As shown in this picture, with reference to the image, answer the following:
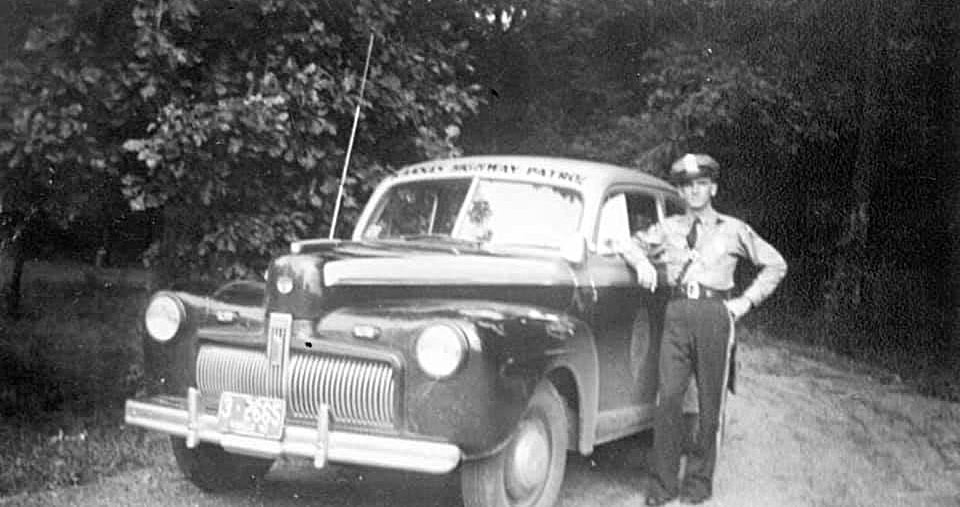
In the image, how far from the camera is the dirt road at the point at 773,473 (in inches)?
198

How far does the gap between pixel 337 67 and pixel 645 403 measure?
2.80 metres

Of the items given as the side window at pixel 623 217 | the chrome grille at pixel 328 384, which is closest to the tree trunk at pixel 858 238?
the side window at pixel 623 217

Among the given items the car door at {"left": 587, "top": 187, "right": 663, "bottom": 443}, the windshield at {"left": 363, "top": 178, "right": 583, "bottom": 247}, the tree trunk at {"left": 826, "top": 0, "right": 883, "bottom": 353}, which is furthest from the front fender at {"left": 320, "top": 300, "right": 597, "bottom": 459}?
the tree trunk at {"left": 826, "top": 0, "right": 883, "bottom": 353}

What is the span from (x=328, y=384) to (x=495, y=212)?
5.33ft

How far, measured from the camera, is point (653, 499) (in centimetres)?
518

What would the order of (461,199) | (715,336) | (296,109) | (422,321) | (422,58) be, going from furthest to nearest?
1. (422,58)
2. (296,109)
3. (461,199)
4. (715,336)
5. (422,321)

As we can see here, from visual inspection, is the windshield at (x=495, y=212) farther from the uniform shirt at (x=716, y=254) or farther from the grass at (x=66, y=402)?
the grass at (x=66, y=402)

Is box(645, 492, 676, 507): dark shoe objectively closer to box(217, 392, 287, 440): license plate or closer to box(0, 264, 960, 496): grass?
box(217, 392, 287, 440): license plate

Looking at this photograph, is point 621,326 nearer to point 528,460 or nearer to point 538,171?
point 538,171

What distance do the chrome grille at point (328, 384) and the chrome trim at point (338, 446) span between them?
14cm

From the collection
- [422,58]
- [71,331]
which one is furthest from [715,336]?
[71,331]

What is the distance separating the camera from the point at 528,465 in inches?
178

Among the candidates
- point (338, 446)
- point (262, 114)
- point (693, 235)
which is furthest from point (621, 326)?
point (262, 114)

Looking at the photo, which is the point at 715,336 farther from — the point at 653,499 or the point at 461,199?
the point at 461,199
